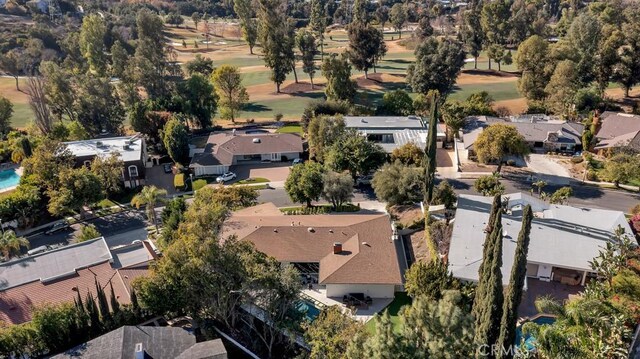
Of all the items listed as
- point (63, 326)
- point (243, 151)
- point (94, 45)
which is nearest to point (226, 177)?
point (243, 151)

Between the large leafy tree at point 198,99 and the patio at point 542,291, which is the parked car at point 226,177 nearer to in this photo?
the large leafy tree at point 198,99

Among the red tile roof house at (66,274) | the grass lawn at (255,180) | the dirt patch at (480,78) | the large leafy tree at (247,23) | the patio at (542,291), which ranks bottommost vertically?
the patio at (542,291)

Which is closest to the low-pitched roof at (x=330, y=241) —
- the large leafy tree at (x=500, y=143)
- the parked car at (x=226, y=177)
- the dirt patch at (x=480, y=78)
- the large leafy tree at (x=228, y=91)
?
the parked car at (x=226, y=177)

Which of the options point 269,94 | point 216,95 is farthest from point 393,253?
point 269,94

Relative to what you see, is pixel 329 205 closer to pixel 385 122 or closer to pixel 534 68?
pixel 385 122

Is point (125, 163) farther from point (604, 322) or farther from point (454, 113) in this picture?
point (604, 322)

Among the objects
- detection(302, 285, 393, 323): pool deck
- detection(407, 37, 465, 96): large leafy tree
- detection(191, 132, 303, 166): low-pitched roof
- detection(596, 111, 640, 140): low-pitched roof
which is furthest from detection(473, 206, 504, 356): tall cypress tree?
detection(407, 37, 465, 96): large leafy tree
